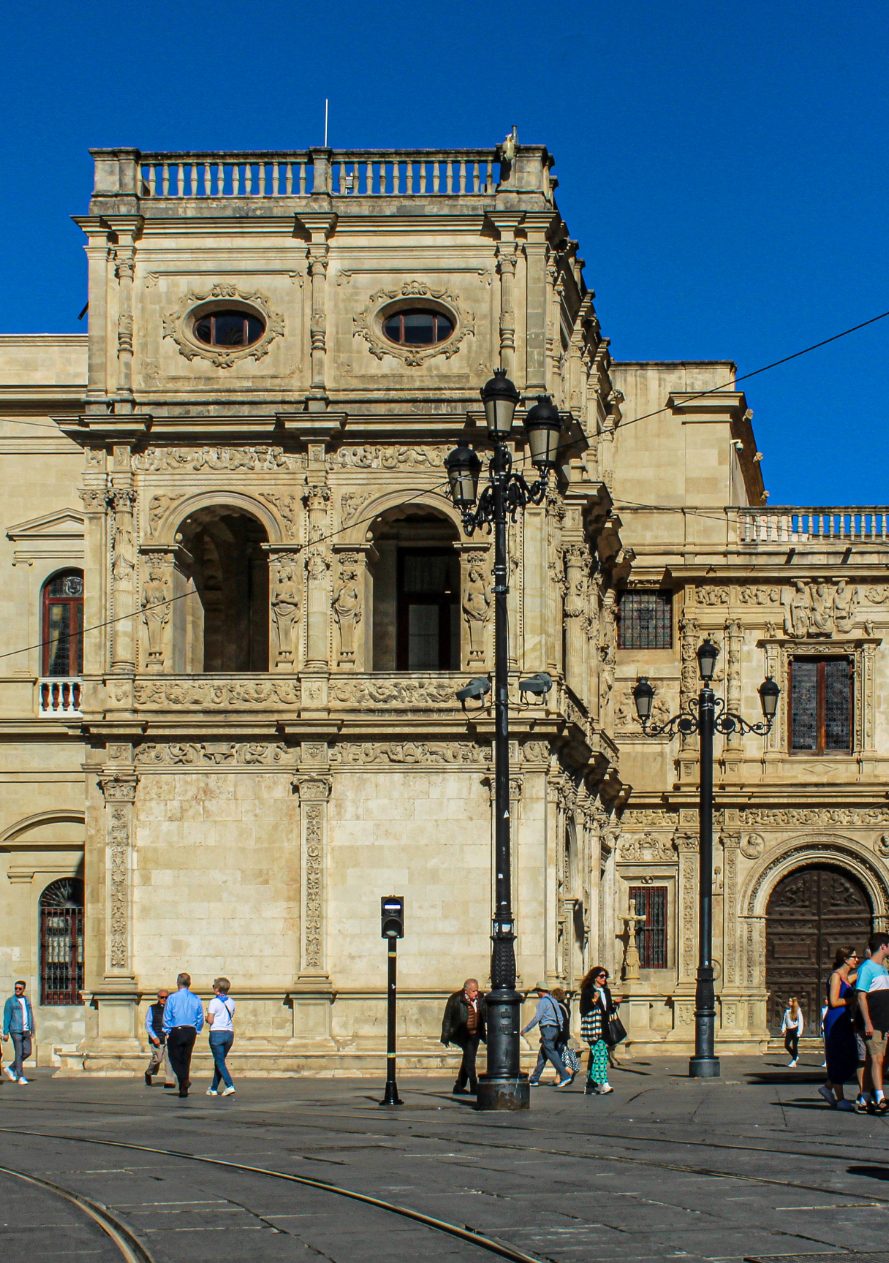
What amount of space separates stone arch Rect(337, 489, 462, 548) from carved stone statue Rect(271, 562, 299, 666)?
1221 millimetres

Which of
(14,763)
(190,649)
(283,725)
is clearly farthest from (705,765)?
(14,763)

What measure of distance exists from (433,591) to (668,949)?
504 inches

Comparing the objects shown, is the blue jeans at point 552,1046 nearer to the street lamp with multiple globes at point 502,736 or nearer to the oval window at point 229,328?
the street lamp with multiple globes at point 502,736

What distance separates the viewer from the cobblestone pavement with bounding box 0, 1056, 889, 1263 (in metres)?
13.8

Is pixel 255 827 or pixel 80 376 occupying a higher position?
pixel 80 376

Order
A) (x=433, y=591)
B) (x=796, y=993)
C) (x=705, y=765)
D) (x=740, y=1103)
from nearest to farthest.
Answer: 1. (x=740, y=1103)
2. (x=705, y=765)
3. (x=433, y=591)
4. (x=796, y=993)

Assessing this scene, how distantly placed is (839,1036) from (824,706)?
2582cm

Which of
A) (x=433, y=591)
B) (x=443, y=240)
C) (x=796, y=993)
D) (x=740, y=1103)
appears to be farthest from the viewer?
(x=796, y=993)

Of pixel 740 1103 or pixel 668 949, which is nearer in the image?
pixel 740 1103

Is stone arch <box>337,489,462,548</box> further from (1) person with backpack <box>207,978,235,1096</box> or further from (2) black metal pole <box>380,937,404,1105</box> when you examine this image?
(2) black metal pole <box>380,937,404,1105</box>

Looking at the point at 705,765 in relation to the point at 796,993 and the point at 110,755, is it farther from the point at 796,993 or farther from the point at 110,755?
the point at 796,993

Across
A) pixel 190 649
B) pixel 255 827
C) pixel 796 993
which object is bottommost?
pixel 796 993

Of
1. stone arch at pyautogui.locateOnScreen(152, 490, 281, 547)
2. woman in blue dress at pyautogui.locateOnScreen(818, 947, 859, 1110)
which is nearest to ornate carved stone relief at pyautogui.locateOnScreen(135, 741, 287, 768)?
stone arch at pyautogui.locateOnScreen(152, 490, 281, 547)

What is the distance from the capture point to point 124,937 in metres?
35.8
